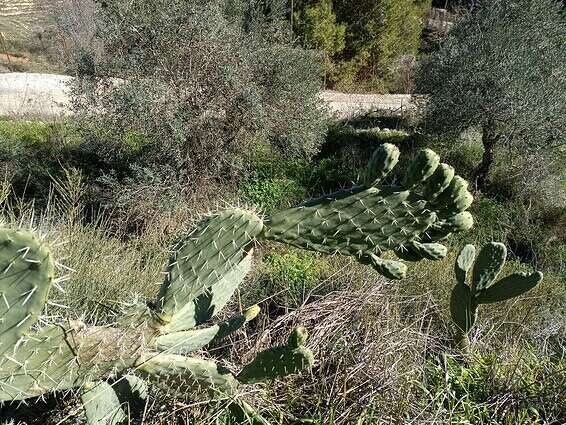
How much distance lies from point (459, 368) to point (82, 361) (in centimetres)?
179

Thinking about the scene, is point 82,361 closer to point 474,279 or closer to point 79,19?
point 474,279

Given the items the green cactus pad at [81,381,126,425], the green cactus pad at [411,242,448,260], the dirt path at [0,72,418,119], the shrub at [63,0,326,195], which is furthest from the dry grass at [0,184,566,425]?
the dirt path at [0,72,418,119]

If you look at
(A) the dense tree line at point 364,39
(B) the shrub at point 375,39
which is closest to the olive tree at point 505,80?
(A) the dense tree line at point 364,39

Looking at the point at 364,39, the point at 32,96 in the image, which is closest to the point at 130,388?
the point at 32,96

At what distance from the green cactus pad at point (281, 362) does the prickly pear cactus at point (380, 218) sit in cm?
42

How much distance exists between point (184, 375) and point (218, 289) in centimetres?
41

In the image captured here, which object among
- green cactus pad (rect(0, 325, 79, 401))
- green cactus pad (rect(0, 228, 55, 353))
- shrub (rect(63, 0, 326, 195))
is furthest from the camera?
shrub (rect(63, 0, 326, 195))

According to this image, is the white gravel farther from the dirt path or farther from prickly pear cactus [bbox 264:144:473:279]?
prickly pear cactus [bbox 264:144:473:279]

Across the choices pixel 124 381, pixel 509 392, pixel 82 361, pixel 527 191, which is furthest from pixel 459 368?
pixel 527 191

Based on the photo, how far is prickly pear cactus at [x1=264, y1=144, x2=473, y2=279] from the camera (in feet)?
6.81

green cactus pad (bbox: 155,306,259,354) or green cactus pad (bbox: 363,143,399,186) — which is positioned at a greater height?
green cactus pad (bbox: 363,143,399,186)

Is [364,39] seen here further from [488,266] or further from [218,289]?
[218,289]

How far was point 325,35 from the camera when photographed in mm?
16812

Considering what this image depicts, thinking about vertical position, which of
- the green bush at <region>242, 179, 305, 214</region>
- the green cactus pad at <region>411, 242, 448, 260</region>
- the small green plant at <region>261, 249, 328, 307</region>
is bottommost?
the green bush at <region>242, 179, 305, 214</region>
